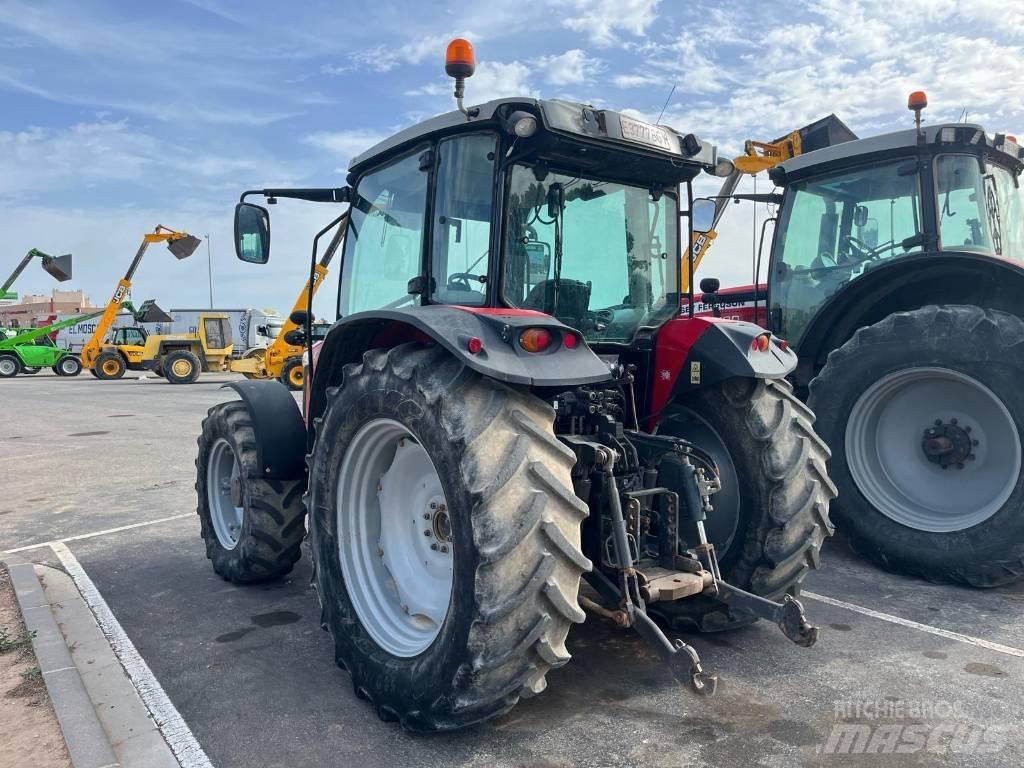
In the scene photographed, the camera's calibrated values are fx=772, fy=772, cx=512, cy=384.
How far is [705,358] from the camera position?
3.73m

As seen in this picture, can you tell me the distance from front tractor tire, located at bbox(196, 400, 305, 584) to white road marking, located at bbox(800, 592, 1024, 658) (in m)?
3.09

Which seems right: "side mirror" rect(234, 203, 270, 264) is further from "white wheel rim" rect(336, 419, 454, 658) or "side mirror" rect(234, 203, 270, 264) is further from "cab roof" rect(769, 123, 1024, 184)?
"cab roof" rect(769, 123, 1024, 184)

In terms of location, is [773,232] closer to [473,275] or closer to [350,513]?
[473,275]

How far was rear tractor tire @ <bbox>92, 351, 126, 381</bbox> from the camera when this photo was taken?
2923cm

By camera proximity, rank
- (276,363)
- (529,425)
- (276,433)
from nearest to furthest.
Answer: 1. (529,425)
2. (276,433)
3. (276,363)

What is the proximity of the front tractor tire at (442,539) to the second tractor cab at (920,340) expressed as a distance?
Result: 313cm

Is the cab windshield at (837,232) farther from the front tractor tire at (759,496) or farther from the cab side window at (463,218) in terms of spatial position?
the cab side window at (463,218)

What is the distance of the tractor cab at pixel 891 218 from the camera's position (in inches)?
215

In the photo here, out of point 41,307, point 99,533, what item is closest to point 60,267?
point 99,533

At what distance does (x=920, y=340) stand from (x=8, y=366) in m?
36.4

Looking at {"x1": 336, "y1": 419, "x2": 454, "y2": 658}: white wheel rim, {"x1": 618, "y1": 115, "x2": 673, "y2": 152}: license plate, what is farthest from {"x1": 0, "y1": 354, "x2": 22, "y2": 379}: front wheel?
{"x1": 618, "y1": 115, "x2": 673, "y2": 152}: license plate

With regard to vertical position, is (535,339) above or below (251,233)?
below

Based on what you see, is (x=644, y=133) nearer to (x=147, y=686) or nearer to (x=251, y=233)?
(x=251, y=233)

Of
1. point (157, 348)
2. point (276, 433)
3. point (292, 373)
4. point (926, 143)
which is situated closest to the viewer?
point (276, 433)
